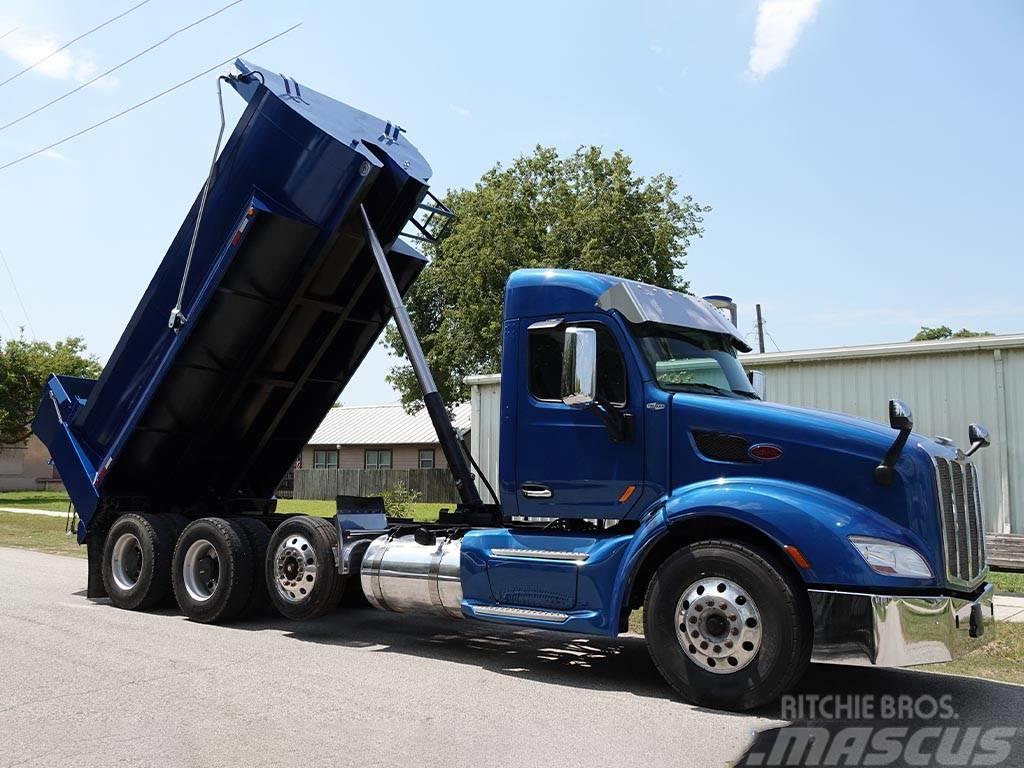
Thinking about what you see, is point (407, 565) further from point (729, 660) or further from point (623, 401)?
point (729, 660)

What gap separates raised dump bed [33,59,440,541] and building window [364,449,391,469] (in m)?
36.2

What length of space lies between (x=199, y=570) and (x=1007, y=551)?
10.4 meters

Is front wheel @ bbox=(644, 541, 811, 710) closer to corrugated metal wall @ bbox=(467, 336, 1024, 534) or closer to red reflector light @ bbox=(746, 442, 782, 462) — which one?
red reflector light @ bbox=(746, 442, 782, 462)

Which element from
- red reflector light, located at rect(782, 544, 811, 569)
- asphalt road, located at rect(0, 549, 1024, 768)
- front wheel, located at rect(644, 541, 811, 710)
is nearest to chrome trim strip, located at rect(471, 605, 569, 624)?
asphalt road, located at rect(0, 549, 1024, 768)

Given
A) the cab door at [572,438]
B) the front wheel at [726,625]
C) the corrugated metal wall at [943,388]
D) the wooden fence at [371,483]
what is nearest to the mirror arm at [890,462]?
the front wheel at [726,625]

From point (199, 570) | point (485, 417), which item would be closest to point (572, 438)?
point (199, 570)

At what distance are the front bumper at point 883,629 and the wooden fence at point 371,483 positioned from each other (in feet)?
93.6

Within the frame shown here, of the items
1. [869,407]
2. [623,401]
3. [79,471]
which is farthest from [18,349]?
[623,401]

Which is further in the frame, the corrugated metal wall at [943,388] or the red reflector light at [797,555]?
the corrugated metal wall at [943,388]

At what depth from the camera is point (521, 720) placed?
548 centimetres

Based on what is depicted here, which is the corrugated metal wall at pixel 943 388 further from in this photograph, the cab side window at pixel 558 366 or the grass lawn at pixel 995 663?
the grass lawn at pixel 995 663

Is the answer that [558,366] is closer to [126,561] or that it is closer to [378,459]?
[126,561]

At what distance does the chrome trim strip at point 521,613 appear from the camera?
21.0ft

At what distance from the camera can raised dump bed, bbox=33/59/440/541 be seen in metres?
8.15
